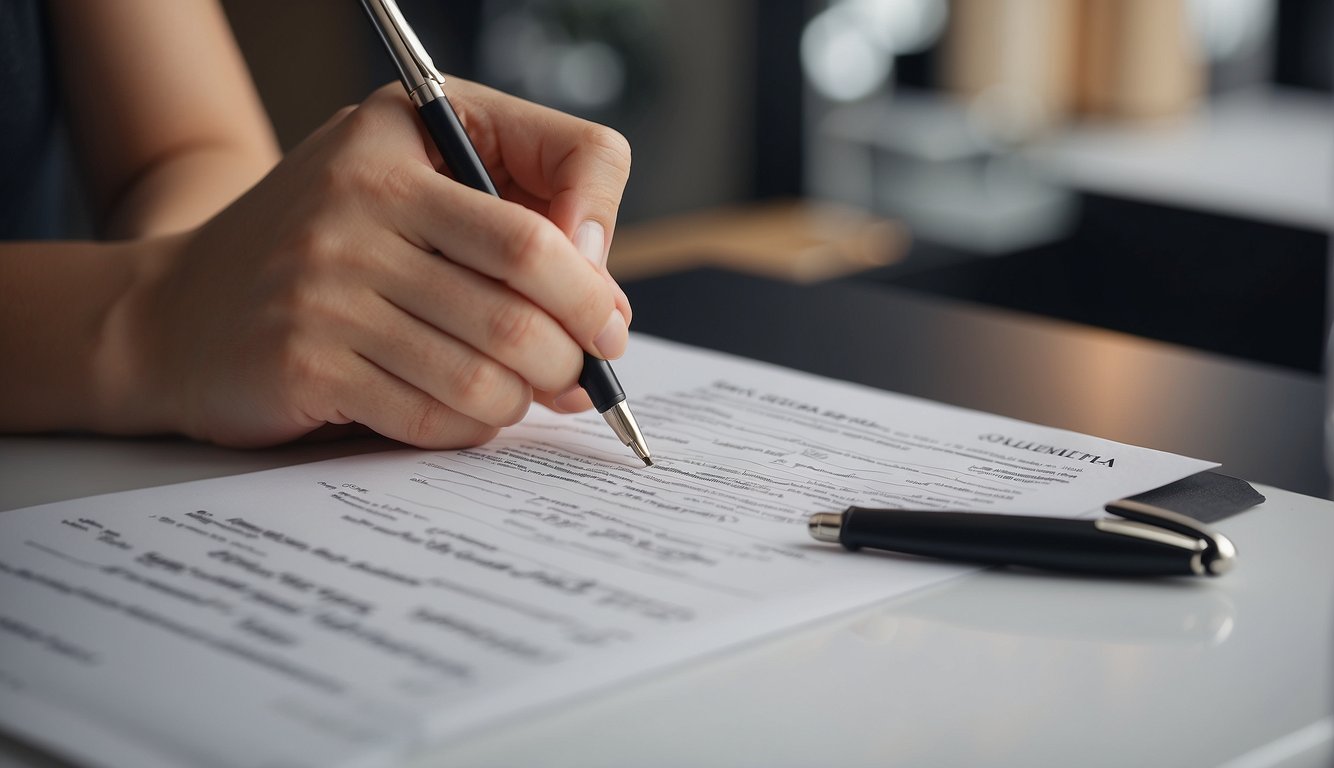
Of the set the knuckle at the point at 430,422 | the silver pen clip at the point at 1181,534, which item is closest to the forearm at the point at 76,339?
the knuckle at the point at 430,422

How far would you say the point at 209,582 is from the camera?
40cm

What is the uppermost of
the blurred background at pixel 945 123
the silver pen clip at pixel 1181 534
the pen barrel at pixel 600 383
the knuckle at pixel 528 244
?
the blurred background at pixel 945 123

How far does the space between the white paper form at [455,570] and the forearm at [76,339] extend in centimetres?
9

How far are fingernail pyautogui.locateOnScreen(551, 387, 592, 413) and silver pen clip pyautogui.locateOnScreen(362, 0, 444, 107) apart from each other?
0.13 meters

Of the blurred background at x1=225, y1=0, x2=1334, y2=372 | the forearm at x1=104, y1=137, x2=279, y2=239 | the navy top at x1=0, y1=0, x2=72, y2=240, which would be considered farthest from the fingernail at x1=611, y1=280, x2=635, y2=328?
the blurred background at x1=225, y1=0, x2=1334, y2=372

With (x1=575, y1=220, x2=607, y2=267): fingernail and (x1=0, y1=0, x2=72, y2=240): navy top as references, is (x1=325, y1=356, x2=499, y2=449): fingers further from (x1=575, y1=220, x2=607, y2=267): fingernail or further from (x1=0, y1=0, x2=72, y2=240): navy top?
(x1=0, y1=0, x2=72, y2=240): navy top

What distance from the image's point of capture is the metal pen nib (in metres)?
0.52

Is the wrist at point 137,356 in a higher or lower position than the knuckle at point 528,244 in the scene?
lower

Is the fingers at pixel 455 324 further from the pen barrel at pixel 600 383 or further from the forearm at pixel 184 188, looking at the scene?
the forearm at pixel 184 188

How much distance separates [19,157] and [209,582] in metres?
0.55

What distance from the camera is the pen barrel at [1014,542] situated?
0.41m

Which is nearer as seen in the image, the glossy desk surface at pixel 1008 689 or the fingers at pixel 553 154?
the glossy desk surface at pixel 1008 689

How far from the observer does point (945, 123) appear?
307 cm

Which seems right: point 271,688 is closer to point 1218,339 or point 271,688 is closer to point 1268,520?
point 1268,520
